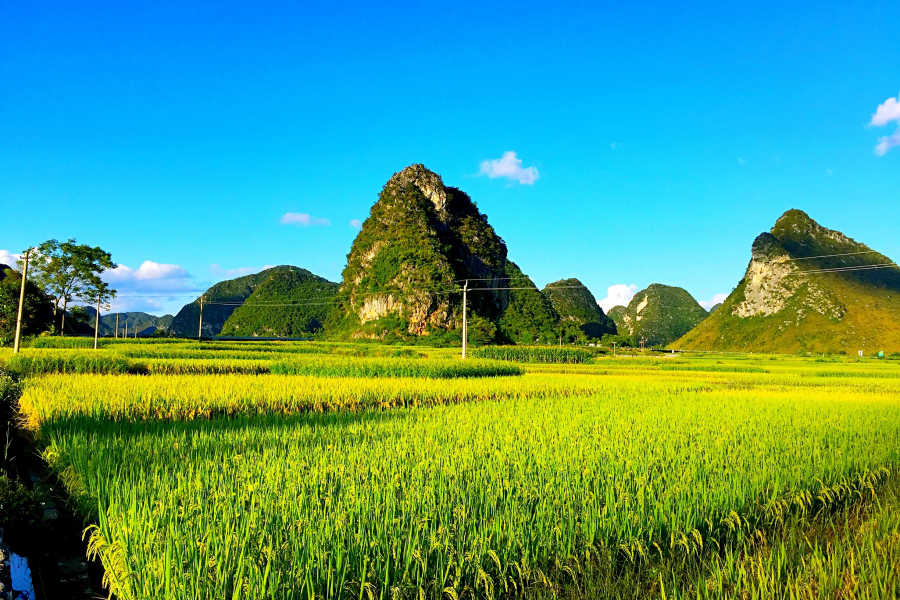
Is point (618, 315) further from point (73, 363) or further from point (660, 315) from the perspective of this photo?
point (73, 363)

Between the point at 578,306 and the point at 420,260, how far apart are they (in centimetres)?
5239

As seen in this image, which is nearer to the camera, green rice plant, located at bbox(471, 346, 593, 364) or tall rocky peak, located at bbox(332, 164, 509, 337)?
green rice plant, located at bbox(471, 346, 593, 364)

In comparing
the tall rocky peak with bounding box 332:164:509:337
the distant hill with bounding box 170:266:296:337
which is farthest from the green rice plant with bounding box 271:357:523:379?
the distant hill with bounding box 170:266:296:337

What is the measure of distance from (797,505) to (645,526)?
5.78ft

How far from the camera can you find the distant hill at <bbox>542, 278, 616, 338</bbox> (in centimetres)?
10044

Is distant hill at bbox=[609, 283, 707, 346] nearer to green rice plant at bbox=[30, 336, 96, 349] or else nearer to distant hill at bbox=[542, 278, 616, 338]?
distant hill at bbox=[542, 278, 616, 338]

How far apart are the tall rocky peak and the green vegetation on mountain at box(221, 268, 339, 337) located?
26.0 m

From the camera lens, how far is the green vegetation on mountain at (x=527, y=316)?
233ft

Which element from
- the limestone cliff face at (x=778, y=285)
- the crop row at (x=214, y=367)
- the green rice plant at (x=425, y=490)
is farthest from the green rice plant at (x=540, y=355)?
the limestone cliff face at (x=778, y=285)

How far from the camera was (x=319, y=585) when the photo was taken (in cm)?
204

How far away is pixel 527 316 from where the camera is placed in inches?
3145

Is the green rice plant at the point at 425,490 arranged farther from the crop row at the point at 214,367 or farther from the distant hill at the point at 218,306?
the distant hill at the point at 218,306

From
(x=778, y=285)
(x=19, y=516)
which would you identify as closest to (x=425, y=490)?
(x=19, y=516)

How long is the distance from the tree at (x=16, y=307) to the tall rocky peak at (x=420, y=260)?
111 ft
